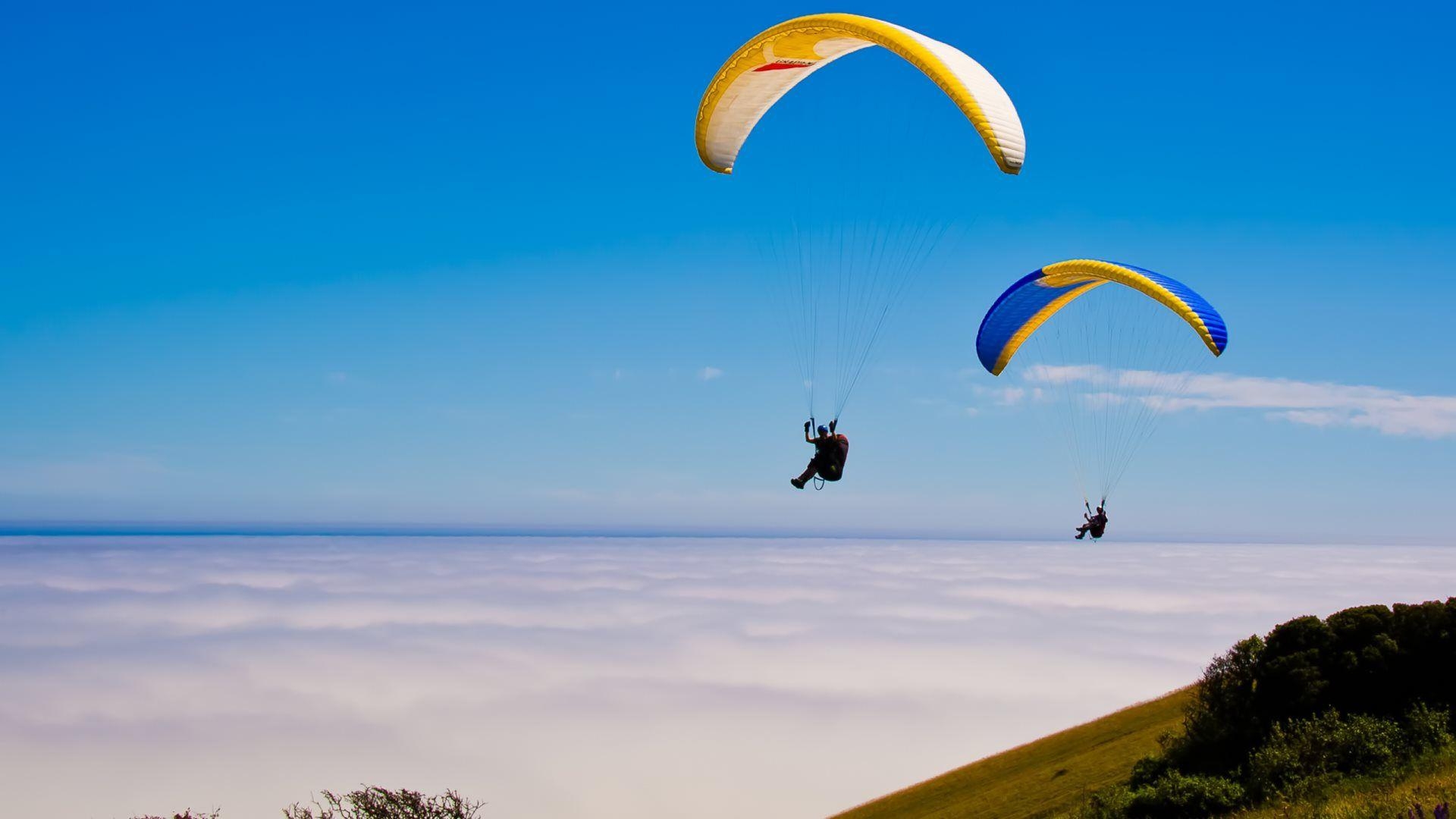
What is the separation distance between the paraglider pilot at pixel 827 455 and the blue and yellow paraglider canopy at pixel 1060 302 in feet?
26.5

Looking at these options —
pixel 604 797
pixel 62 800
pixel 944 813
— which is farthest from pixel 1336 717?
pixel 62 800

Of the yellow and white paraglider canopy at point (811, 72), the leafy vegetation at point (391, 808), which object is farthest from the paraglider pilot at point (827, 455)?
the leafy vegetation at point (391, 808)

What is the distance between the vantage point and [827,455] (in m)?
19.4

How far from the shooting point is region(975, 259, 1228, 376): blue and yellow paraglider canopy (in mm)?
20797

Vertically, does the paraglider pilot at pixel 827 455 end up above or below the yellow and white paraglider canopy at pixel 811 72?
below

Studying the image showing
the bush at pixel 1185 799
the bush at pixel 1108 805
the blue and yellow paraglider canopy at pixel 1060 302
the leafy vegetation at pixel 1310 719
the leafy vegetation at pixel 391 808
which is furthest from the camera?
the bush at pixel 1108 805

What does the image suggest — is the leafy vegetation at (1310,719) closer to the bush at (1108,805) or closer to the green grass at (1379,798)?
the bush at (1108,805)

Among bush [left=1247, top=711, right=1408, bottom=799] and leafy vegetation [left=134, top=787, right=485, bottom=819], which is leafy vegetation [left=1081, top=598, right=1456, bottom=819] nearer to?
bush [left=1247, top=711, right=1408, bottom=799]

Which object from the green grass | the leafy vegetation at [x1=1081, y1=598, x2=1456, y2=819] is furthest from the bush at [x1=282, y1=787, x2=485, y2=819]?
the green grass

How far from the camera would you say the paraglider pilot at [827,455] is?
63.0 feet

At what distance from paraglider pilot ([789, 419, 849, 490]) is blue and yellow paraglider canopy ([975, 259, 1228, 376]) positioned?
26.5ft

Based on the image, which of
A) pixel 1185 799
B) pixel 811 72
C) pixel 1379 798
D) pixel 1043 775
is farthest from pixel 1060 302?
pixel 1043 775

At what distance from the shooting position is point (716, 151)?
21.2m

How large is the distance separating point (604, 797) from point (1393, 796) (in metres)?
177
